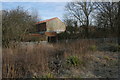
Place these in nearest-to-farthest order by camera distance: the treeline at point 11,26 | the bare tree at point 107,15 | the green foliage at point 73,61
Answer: the green foliage at point 73,61, the treeline at point 11,26, the bare tree at point 107,15

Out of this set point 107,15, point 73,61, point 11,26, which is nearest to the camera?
point 73,61

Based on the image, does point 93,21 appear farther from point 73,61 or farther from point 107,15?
point 73,61

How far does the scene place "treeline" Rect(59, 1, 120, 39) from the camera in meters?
12.1

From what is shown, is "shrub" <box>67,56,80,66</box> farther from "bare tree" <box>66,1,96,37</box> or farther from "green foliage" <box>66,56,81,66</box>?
"bare tree" <box>66,1,96,37</box>

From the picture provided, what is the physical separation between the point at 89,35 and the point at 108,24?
11.4 ft

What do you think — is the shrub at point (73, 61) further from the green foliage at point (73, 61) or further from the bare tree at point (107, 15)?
the bare tree at point (107, 15)

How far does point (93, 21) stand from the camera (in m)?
15.7

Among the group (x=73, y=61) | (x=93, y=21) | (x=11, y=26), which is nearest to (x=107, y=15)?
(x=93, y=21)

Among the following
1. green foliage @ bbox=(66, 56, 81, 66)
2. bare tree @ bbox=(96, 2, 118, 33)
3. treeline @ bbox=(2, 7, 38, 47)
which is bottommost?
green foliage @ bbox=(66, 56, 81, 66)

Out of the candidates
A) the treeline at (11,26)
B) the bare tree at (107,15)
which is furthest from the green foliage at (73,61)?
the bare tree at (107,15)

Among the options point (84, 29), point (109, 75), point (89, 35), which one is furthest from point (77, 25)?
point (109, 75)

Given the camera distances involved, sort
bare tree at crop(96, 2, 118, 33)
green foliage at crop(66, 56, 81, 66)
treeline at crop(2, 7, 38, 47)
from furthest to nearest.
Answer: bare tree at crop(96, 2, 118, 33), treeline at crop(2, 7, 38, 47), green foliage at crop(66, 56, 81, 66)

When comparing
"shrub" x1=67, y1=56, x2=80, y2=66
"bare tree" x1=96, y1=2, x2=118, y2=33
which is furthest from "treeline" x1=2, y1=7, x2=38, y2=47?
"bare tree" x1=96, y1=2, x2=118, y2=33

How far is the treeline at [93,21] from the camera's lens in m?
12.1
